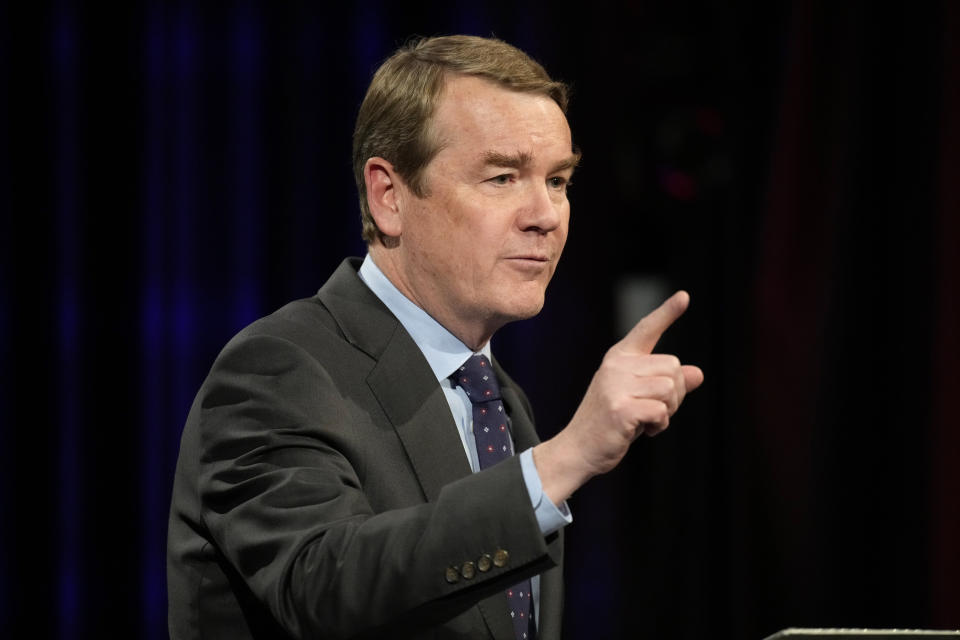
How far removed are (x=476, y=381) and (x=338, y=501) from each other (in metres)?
0.44

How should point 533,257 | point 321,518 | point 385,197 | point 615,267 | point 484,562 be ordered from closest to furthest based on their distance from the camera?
point 484,562 < point 321,518 < point 533,257 < point 385,197 < point 615,267

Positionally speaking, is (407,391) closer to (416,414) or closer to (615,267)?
(416,414)

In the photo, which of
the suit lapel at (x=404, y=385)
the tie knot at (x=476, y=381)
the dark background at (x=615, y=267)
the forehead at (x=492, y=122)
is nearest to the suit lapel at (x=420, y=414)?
the suit lapel at (x=404, y=385)

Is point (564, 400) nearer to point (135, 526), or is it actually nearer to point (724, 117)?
point (724, 117)

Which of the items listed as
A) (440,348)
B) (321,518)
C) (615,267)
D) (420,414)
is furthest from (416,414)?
(615,267)

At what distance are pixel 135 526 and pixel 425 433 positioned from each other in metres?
1.60

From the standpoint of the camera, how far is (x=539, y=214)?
1687 millimetres

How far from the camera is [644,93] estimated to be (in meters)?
3.49

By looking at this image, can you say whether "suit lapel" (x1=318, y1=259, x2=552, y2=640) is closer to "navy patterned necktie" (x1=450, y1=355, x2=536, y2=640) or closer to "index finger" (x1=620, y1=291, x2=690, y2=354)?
"navy patterned necktie" (x1=450, y1=355, x2=536, y2=640)

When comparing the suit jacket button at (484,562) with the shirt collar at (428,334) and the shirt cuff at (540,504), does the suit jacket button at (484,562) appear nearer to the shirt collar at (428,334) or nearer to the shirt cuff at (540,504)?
the shirt cuff at (540,504)

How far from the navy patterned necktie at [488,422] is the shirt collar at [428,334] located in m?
0.02

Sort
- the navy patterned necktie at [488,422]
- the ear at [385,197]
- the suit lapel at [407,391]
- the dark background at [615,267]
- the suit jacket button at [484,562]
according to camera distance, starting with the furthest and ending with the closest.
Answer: the dark background at [615,267]
the ear at [385,197]
the navy patterned necktie at [488,422]
the suit lapel at [407,391]
the suit jacket button at [484,562]

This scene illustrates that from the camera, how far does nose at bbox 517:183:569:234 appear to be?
169 centimetres

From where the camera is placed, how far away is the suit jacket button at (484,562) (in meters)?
1.23
